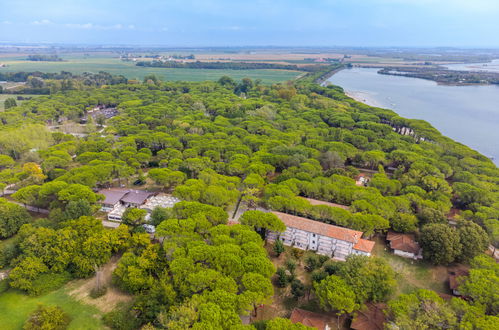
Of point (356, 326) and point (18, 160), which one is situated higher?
point (18, 160)

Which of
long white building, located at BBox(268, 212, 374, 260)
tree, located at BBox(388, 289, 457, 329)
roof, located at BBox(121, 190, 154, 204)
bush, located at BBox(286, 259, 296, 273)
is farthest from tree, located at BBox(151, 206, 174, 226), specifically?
tree, located at BBox(388, 289, 457, 329)

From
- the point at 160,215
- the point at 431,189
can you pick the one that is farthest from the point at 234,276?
the point at 431,189

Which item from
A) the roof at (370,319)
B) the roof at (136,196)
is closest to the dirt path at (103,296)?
the roof at (136,196)

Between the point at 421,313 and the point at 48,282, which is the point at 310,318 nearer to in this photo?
the point at 421,313

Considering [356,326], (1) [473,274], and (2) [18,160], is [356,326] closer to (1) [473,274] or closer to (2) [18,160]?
(1) [473,274]

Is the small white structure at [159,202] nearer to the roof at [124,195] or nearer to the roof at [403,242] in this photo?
the roof at [124,195]

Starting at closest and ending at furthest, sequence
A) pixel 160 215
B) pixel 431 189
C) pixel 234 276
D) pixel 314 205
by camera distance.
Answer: pixel 234 276
pixel 160 215
pixel 314 205
pixel 431 189
